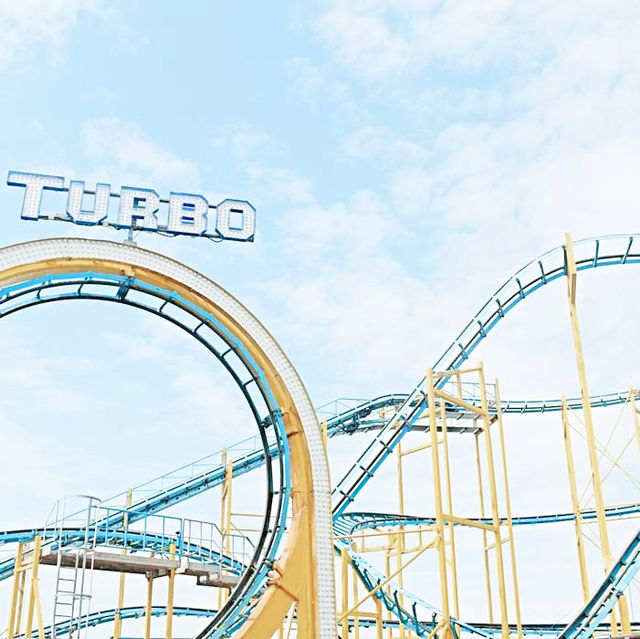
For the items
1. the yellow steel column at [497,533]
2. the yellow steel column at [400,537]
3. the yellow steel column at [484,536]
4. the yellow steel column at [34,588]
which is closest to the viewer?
the yellow steel column at [34,588]

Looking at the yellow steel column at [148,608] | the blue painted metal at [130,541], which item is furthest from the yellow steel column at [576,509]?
the yellow steel column at [148,608]

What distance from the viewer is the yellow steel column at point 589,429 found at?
11914 mm

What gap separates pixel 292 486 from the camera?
916cm

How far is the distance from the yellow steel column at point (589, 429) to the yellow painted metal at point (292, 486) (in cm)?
493

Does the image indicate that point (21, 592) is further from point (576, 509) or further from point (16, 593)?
point (576, 509)

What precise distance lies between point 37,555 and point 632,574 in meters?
8.28

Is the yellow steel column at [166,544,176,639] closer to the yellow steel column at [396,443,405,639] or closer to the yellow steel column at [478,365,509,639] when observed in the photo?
the yellow steel column at [396,443,405,639]

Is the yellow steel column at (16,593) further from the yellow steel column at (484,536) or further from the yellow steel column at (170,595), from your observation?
the yellow steel column at (484,536)

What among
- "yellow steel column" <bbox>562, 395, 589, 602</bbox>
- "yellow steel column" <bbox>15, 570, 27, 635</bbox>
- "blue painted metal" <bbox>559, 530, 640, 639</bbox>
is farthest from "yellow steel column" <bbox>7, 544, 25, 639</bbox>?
"yellow steel column" <bbox>562, 395, 589, 602</bbox>

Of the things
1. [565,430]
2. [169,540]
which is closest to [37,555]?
[169,540]

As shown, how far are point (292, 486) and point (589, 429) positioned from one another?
5350 mm

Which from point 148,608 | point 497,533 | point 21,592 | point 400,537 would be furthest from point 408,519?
point 21,592

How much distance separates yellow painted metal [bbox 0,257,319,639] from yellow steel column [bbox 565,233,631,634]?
16.2 feet

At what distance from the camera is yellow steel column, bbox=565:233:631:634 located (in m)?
11.9
